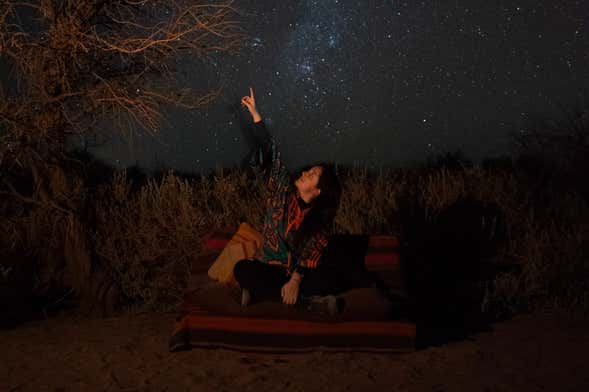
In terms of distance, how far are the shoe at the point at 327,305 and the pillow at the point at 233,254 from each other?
76cm

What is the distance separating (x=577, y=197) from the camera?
8891mm

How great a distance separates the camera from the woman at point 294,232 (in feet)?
16.7

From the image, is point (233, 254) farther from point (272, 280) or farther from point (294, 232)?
point (294, 232)

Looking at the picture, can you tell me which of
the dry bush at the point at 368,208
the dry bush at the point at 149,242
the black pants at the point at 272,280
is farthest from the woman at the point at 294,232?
the dry bush at the point at 368,208

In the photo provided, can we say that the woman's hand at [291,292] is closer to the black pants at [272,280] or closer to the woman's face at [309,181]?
the black pants at [272,280]

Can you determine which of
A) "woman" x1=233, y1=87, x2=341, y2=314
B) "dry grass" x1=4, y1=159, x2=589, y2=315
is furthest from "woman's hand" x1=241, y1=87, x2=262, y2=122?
"dry grass" x1=4, y1=159, x2=589, y2=315

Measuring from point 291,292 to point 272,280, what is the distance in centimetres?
24

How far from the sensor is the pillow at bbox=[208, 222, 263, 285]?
567cm

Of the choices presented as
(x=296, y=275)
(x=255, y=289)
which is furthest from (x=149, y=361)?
(x=296, y=275)

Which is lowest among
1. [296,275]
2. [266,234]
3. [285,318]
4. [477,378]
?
[477,378]

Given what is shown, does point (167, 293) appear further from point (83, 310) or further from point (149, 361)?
point (149, 361)

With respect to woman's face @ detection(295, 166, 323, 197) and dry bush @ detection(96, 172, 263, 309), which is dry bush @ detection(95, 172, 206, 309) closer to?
dry bush @ detection(96, 172, 263, 309)

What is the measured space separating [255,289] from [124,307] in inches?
101

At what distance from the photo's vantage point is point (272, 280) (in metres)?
5.14
